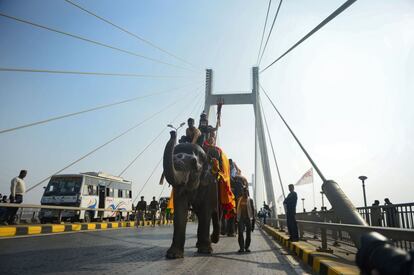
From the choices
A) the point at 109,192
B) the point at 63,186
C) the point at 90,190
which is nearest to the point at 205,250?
the point at 63,186

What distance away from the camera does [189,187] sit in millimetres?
6430

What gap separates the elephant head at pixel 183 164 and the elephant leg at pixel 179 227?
304mm

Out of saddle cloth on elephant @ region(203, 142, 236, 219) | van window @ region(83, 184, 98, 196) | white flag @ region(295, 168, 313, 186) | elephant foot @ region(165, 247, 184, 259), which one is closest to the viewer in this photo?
elephant foot @ region(165, 247, 184, 259)

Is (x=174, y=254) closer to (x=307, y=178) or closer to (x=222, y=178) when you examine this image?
(x=222, y=178)

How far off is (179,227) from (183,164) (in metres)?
1.18

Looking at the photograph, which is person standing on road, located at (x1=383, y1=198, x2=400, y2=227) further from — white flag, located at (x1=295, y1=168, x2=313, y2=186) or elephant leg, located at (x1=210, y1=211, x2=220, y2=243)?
white flag, located at (x1=295, y1=168, x2=313, y2=186)

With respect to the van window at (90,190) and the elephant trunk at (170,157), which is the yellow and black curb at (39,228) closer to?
the van window at (90,190)

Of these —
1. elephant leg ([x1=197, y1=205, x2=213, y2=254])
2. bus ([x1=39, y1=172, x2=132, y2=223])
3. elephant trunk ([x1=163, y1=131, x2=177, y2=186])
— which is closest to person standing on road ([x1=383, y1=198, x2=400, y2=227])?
elephant leg ([x1=197, y1=205, x2=213, y2=254])

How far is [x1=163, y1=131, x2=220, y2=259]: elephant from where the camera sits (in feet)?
18.6

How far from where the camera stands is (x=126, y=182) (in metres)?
28.4

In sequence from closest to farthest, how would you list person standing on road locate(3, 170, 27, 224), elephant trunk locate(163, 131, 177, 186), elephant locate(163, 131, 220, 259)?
1. elephant trunk locate(163, 131, 177, 186)
2. elephant locate(163, 131, 220, 259)
3. person standing on road locate(3, 170, 27, 224)

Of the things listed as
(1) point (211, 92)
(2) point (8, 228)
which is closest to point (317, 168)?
(2) point (8, 228)

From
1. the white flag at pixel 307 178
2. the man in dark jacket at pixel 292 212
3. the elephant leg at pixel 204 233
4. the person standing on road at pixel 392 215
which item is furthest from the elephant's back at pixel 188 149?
the white flag at pixel 307 178

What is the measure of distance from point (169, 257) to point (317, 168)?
3932mm
